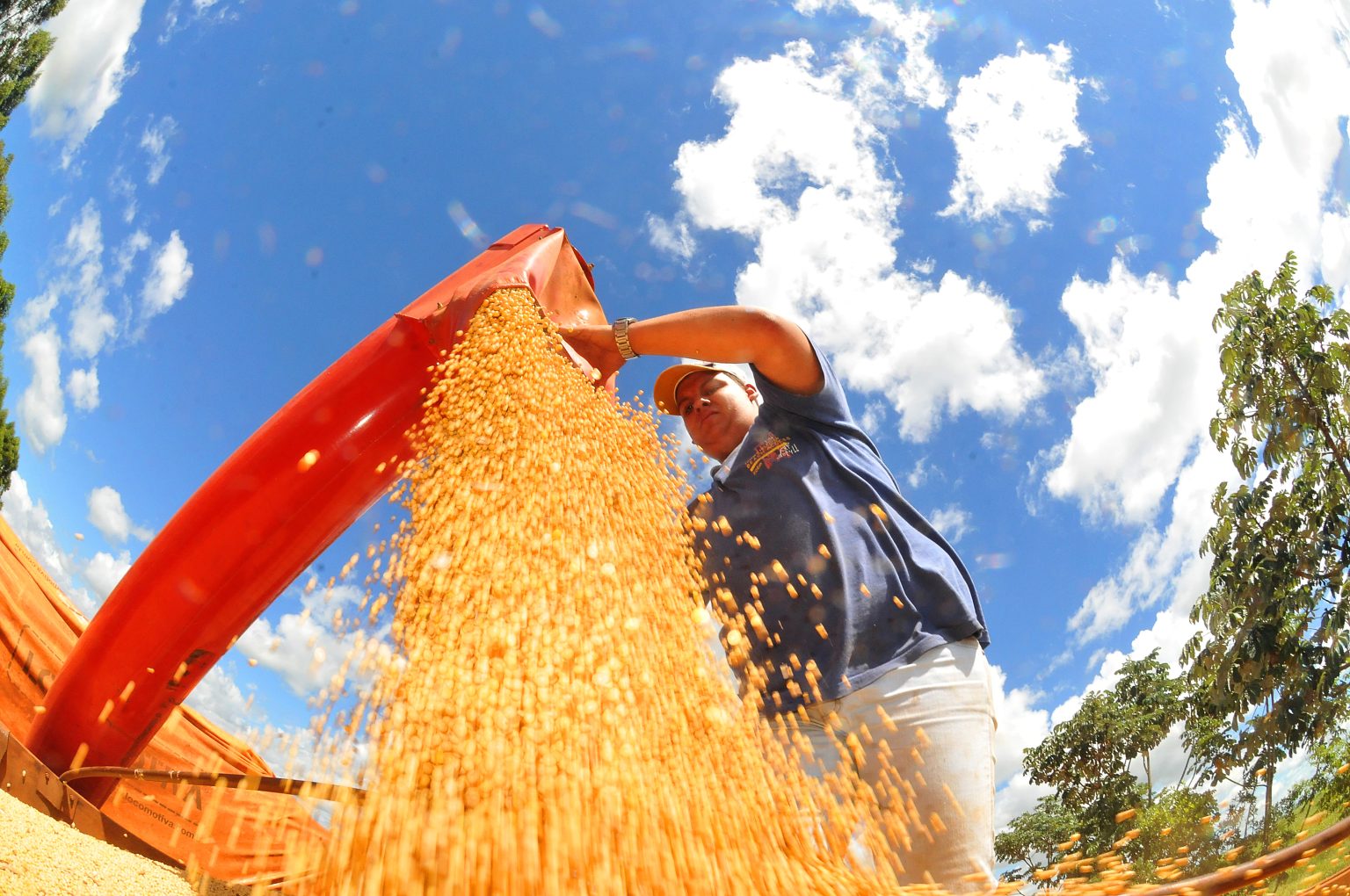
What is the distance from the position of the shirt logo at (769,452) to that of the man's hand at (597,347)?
55 cm

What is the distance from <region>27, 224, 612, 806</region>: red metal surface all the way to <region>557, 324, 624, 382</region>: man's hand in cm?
10

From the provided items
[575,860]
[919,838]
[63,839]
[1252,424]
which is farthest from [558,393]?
[1252,424]

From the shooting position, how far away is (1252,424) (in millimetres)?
7527

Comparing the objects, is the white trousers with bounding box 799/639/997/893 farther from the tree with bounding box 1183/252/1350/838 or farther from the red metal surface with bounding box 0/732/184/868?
the tree with bounding box 1183/252/1350/838

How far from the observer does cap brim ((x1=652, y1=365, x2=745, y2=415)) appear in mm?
2512

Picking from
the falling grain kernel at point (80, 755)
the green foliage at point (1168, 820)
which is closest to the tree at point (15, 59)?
the falling grain kernel at point (80, 755)

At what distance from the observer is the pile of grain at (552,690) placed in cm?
145

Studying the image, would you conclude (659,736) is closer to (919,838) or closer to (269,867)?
(919,838)

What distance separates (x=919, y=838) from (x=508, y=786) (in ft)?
3.11

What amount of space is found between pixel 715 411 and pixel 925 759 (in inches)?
45.2

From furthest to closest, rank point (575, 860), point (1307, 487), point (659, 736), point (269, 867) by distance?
point (1307, 487) → point (269, 867) → point (659, 736) → point (575, 860)

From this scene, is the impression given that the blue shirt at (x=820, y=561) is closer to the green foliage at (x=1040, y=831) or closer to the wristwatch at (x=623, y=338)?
the wristwatch at (x=623, y=338)

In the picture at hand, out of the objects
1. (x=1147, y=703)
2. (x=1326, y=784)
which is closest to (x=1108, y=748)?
(x=1147, y=703)

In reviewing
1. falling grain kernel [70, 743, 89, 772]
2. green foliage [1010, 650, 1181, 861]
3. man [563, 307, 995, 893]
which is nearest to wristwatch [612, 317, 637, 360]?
man [563, 307, 995, 893]
